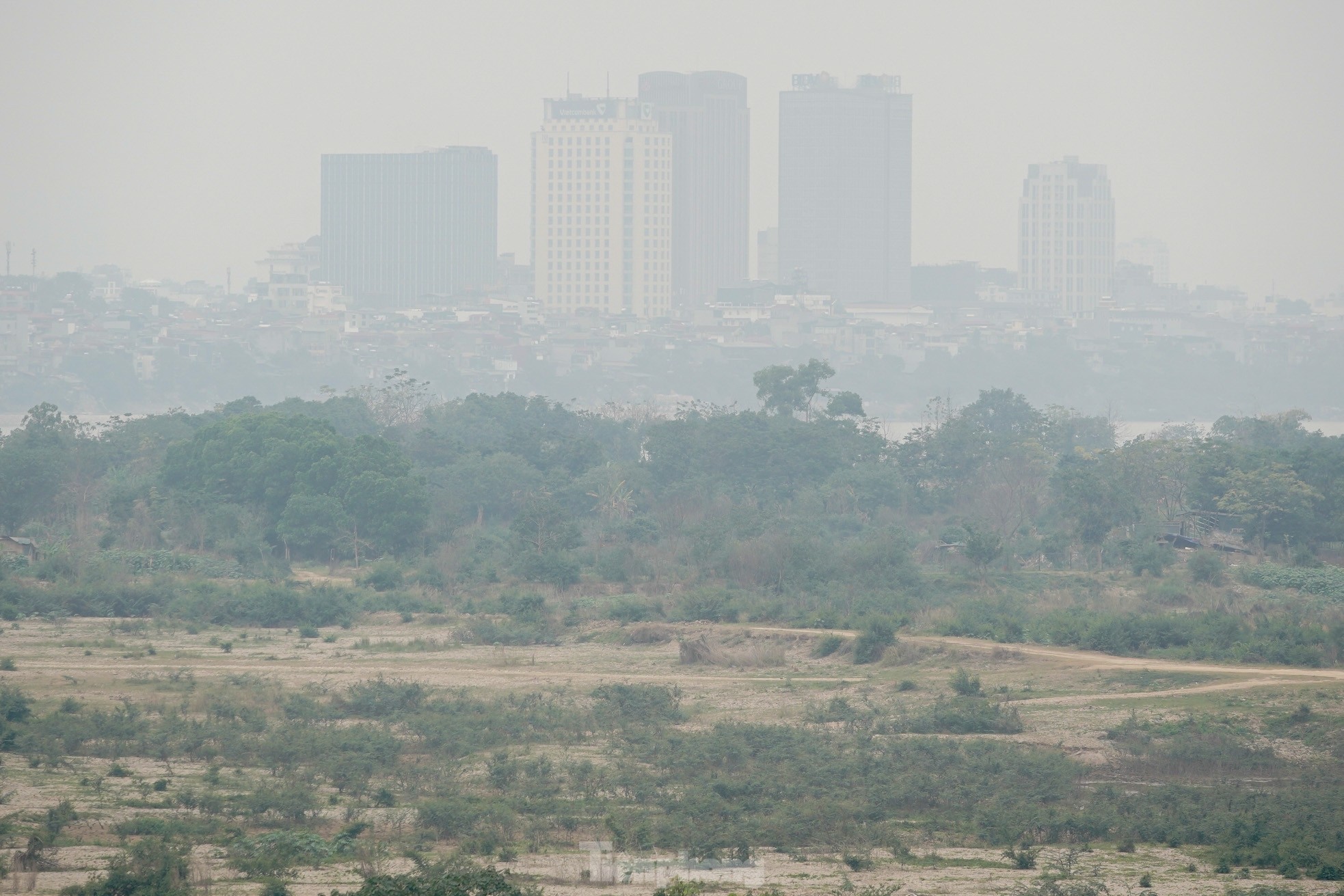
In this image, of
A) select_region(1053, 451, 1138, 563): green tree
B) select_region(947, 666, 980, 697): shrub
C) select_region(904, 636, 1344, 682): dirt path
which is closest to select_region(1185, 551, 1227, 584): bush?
select_region(1053, 451, 1138, 563): green tree

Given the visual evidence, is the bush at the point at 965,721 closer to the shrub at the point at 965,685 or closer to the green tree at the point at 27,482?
the shrub at the point at 965,685

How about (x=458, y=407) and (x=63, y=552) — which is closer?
(x=63, y=552)

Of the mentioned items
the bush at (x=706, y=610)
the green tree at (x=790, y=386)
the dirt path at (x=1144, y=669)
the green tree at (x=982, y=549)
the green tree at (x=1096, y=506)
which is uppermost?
the green tree at (x=790, y=386)

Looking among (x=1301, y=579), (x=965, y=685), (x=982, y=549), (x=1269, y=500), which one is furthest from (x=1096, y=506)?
(x=965, y=685)

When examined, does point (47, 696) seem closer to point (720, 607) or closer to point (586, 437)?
point (720, 607)

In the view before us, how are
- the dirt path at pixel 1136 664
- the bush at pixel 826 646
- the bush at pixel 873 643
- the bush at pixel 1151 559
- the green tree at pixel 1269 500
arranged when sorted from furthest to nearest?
the green tree at pixel 1269 500 < the bush at pixel 1151 559 < the bush at pixel 826 646 < the bush at pixel 873 643 < the dirt path at pixel 1136 664

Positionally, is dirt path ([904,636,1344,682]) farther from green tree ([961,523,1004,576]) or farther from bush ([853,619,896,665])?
green tree ([961,523,1004,576])

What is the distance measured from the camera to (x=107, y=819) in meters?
21.5

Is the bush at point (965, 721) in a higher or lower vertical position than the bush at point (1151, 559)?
lower

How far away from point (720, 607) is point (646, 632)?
7.29 feet

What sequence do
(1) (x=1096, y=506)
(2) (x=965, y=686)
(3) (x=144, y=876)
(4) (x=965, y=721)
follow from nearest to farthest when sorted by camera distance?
(3) (x=144, y=876) → (4) (x=965, y=721) → (2) (x=965, y=686) → (1) (x=1096, y=506)

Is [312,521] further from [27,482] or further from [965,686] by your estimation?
[965,686]

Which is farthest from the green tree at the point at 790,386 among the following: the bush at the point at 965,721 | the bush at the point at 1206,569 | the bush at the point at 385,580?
the bush at the point at 965,721

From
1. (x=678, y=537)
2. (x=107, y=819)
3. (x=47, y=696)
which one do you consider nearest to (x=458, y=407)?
(x=678, y=537)
